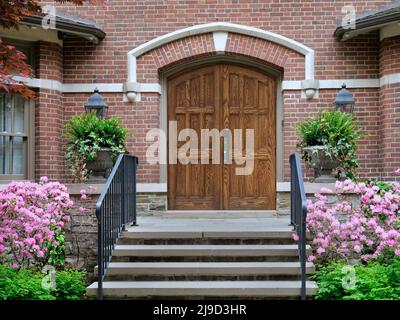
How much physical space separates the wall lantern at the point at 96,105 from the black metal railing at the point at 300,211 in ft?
11.1

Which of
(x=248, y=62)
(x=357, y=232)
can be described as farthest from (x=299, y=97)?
(x=357, y=232)

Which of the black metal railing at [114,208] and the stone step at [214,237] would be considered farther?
the stone step at [214,237]

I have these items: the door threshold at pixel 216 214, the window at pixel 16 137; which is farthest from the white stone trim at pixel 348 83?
the window at pixel 16 137

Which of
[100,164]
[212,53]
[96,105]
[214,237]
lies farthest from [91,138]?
[214,237]

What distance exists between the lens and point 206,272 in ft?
23.8

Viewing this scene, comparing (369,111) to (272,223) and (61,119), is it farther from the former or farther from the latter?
(61,119)

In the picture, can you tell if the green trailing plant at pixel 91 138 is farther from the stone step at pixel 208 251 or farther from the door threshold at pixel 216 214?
the stone step at pixel 208 251

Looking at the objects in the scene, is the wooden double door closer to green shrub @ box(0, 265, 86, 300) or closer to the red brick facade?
the red brick facade

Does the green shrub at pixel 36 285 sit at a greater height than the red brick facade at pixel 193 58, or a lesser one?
lesser

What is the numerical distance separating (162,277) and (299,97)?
4516mm

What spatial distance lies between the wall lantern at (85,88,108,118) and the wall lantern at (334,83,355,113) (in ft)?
11.6

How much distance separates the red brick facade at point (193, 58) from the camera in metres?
10.5

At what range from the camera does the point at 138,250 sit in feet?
25.1

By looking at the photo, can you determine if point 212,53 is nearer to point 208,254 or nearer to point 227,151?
point 227,151
